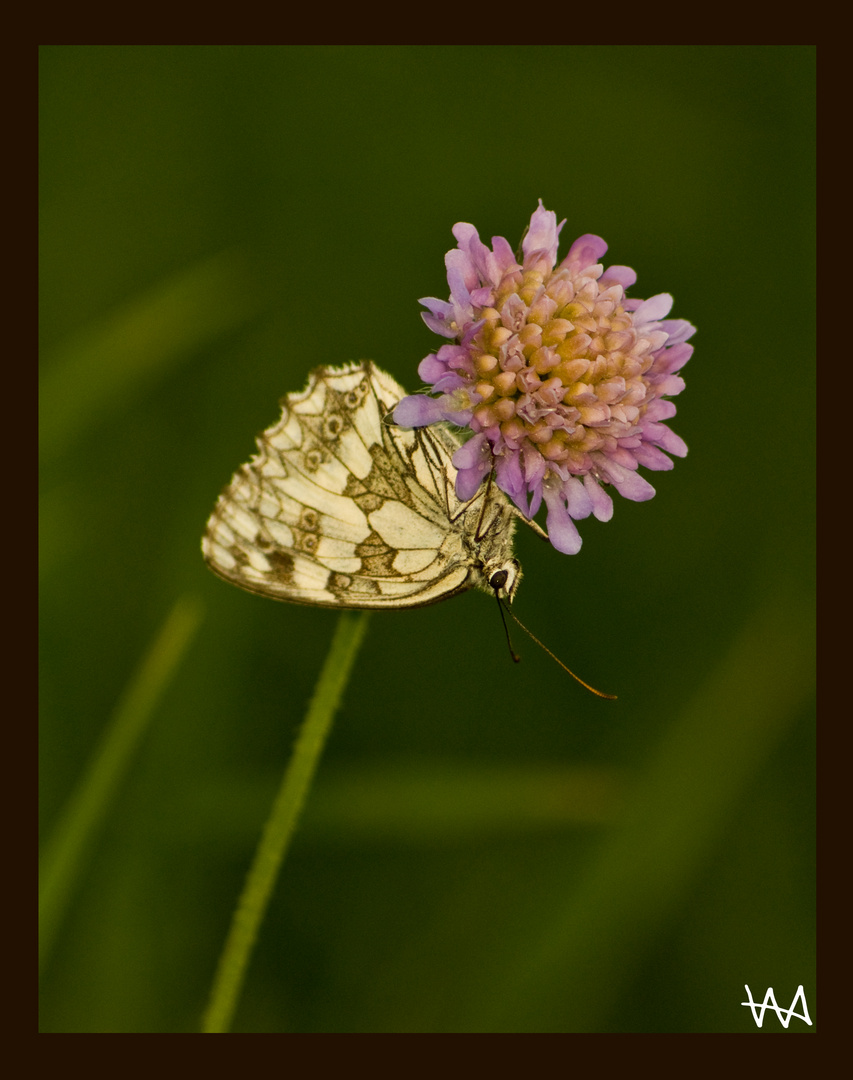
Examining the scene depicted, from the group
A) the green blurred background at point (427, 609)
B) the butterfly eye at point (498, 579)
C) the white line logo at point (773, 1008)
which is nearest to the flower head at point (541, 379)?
the butterfly eye at point (498, 579)

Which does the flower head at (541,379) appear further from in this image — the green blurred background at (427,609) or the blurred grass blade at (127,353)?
the blurred grass blade at (127,353)

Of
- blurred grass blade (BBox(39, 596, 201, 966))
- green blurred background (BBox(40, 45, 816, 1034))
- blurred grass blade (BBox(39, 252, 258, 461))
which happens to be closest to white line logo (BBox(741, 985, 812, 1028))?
green blurred background (BBox(40, 45, 816, 1034))

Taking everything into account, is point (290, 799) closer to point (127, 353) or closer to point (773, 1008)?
point (127, 353)

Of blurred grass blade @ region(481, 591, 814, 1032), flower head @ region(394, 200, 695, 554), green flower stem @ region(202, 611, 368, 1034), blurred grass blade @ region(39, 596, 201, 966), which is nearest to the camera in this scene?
flower head @ region(394, 200, 695, 554)

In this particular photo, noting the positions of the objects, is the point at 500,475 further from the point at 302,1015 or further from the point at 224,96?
the point at 224,96

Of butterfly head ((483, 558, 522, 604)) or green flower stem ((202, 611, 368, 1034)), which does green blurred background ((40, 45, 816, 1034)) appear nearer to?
green flower stem ((202, 611, 368, 1034))

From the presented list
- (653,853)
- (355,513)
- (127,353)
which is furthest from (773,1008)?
(127,353)
